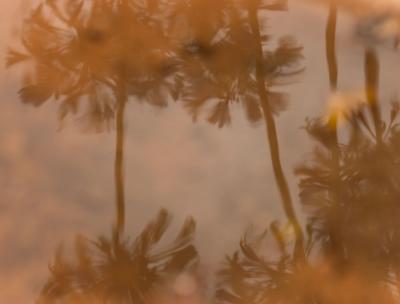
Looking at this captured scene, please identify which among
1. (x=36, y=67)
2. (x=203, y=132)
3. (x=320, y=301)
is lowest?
(x=320, y=301)

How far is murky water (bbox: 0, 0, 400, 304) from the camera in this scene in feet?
2.12

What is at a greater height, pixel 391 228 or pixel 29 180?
pixel 29 180

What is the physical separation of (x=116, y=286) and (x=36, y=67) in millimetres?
317

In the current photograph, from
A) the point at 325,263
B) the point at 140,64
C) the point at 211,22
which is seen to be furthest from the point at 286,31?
the point at 325,263

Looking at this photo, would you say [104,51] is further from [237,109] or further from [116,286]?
[116,286]

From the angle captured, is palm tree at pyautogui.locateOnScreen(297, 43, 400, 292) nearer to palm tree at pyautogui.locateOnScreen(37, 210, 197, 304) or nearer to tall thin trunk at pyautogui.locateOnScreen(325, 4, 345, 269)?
tall thin trunk at pyautogui.locateOnScreen(325, 4, 345, 269)

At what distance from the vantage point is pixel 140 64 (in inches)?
29.8

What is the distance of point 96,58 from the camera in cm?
76

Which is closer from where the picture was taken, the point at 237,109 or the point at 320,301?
the point at 320,301

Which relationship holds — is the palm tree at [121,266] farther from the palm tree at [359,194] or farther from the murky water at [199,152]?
the palm tree at [359,194]

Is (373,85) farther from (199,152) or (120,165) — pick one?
(120,165)

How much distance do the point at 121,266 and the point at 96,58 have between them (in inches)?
11.2

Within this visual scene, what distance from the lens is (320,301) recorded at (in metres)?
0.63

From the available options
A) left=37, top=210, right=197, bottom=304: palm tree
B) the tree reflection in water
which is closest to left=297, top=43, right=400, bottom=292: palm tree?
the tree reflection in water
